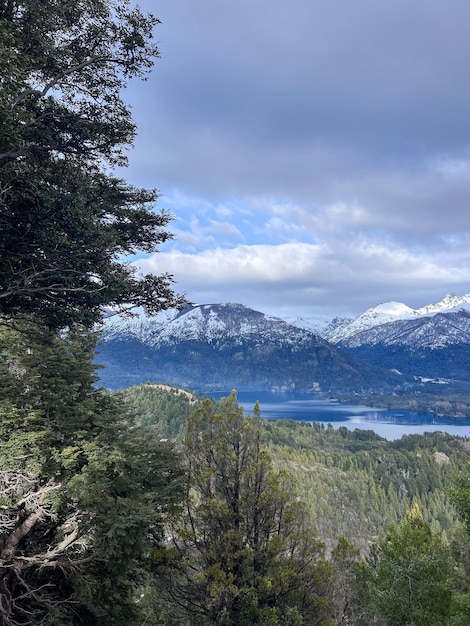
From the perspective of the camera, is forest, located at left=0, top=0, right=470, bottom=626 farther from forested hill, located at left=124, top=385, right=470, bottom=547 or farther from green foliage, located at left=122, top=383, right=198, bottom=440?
green foliage, located at left=122, top=383, right=198, bottom=440

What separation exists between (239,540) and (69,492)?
194 inches

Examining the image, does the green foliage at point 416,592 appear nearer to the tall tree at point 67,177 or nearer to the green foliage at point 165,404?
the tall tree at point 67,177

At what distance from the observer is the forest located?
985 centimetres

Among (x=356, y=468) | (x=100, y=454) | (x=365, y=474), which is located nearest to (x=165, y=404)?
(x=356, y=468)

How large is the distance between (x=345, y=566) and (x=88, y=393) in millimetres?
16554

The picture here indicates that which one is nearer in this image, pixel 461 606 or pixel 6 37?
pixel 6 37

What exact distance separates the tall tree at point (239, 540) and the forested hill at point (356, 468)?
3053 inches

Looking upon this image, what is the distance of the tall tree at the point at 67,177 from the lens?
9406 mm

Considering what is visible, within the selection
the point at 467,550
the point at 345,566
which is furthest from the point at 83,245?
the point at 467,550

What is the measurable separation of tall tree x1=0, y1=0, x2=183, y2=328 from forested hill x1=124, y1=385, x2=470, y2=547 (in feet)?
263

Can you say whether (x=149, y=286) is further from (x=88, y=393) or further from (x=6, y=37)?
(x=6, y=37)

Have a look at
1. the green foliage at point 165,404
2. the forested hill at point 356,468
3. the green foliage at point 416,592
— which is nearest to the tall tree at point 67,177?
the green foliage at point 416,592

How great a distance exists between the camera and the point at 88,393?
49.3 ft

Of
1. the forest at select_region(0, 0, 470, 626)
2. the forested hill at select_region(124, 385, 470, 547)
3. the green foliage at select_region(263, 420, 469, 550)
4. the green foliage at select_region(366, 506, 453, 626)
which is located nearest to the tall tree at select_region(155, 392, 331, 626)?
the forest at select_region(0, 0, 470, 626)
